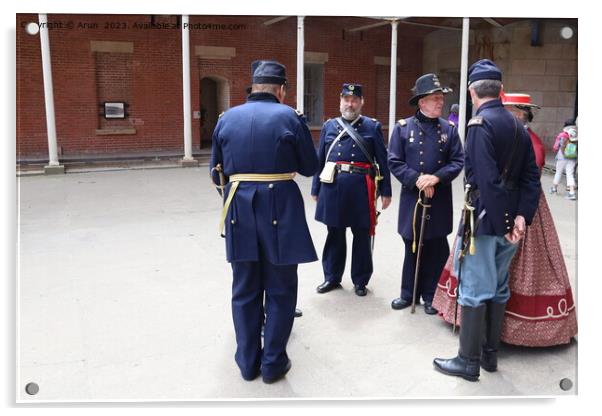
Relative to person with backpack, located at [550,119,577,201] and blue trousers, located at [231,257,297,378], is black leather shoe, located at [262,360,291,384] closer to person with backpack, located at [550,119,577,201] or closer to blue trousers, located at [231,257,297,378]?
blue trousers, located at [231,257,297,378]

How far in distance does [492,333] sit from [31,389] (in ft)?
8.27

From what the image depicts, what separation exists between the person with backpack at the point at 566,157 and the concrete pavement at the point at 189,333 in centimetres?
132

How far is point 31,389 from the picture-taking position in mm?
2830

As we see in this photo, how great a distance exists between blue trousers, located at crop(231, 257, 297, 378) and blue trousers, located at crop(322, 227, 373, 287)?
4.69ft

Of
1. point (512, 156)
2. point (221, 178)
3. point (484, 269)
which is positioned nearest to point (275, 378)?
point (221, 178)

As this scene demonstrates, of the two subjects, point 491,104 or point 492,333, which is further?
point 492,333

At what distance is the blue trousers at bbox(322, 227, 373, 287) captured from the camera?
14.9ft

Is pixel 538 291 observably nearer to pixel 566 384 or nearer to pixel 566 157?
pixel 566 384

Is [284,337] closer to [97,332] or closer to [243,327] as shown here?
[243,327]

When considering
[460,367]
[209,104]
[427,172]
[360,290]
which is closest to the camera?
[460,367]

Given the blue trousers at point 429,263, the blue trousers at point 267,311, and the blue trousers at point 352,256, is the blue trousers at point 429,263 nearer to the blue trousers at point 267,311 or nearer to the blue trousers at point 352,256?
the blue trousers at point 352,256

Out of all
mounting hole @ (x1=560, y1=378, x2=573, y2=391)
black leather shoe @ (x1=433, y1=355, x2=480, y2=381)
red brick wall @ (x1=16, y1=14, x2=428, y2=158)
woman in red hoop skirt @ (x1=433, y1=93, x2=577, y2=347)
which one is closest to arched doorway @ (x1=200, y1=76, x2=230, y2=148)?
red brick wall @ (x1=16, y1=14, x2=428, y2=158)

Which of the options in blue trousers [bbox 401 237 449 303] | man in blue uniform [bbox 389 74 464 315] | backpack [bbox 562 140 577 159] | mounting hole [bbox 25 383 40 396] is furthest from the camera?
backpack [bbox 562 140 577 159]

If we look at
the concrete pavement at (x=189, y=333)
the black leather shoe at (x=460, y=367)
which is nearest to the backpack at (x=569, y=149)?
the concrete pavement at (x=189, y=333)
